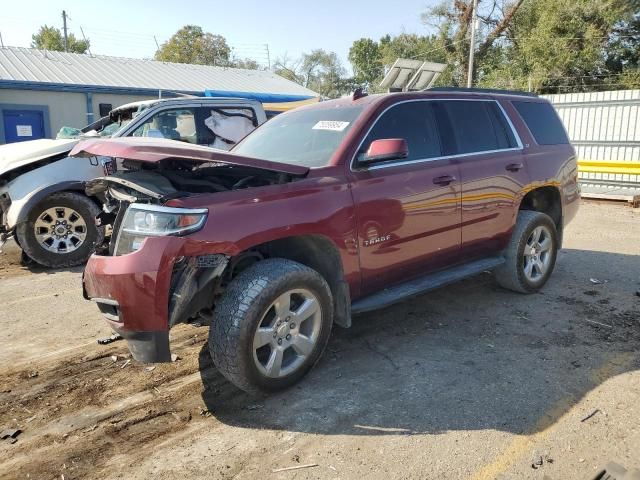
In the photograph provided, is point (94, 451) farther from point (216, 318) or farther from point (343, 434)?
point (343, 434)

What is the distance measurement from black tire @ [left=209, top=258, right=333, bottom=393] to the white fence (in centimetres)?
1225

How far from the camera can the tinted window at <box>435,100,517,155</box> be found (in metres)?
4.56

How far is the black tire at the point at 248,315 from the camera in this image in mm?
3117

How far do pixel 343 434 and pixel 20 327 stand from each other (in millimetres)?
3441

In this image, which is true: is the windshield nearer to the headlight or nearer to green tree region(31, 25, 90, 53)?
the headlight

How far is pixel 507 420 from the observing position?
10.2 feet

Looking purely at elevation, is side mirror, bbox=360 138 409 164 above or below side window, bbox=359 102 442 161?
below

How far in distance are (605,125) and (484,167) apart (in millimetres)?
10776

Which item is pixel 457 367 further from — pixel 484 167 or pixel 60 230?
pixel 60 230

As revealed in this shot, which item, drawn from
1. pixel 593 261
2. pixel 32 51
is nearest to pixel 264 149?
pixel 593 261

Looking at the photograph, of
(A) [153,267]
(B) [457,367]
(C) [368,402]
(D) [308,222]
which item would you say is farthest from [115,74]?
(C) [368,402]

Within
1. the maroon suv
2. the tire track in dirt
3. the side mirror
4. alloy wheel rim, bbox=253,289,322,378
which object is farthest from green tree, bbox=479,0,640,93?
the tire track in dirt

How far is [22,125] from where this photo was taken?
19.5 m

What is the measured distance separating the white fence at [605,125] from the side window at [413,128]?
10.5 meters
